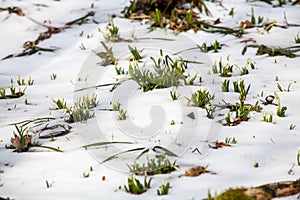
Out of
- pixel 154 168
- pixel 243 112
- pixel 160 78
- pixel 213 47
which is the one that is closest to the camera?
pixel 154 168

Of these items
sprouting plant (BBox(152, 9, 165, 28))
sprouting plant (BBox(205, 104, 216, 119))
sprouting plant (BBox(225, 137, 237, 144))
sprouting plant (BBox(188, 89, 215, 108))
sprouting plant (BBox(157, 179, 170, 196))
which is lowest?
sprouting plant (BBox(157, 179, 170, 196))

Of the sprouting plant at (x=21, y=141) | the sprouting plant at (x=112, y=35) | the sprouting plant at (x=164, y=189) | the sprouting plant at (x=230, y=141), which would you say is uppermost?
the sprouting plant at (x=112, y=35)

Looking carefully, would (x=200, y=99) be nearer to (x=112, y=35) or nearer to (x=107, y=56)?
(x=107, y=56)

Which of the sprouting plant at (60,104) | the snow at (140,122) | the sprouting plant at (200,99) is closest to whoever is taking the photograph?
the snow at (140,122)

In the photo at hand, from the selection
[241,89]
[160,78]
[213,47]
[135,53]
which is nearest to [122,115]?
[160,78]

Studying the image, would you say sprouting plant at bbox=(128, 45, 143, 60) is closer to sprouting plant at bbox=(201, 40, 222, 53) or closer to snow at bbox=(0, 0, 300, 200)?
snow at bbox=(0, 0, 300, 200)

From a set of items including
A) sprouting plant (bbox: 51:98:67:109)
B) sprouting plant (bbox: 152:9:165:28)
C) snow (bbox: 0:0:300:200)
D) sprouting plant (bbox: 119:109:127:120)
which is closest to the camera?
snow (bbox: 0:0:300:200)

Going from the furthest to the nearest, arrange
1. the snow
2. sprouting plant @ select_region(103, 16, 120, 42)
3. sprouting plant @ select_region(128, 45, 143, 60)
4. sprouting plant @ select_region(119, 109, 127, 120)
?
sprouting plant @ select_region(103, 16, 120, 42)
sprouting plant @ select_region(128, 45, 143, 60)
sprouting plant @ select_region(119, 109, 127, 120)
the snow

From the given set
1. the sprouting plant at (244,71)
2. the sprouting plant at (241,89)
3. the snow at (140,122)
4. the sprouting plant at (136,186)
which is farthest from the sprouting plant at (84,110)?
the sprouting plant at (244,71)

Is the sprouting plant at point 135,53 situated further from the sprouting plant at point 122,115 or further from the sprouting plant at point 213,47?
the sprouting plant at point 122,115

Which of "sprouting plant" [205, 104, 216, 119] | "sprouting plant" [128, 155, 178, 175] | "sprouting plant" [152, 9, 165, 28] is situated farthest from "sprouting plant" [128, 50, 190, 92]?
"sprouting plant" [152, 9, 165, 28]
